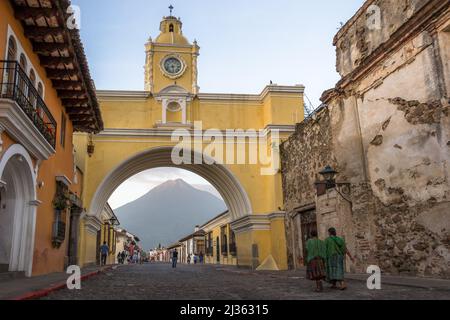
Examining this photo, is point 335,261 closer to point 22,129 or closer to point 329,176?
point 329,176

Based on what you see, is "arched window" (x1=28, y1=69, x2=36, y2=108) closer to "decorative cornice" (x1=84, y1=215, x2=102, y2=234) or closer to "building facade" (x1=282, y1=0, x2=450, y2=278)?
"building facade" (x1=282, y1=0, x2=450, y2=278)

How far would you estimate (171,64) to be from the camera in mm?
21656

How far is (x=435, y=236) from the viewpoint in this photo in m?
8.91

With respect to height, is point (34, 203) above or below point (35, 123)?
below

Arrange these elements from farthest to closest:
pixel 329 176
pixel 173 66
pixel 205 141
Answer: pixel 173 66 → pixel 205 141 → pixel 329 176

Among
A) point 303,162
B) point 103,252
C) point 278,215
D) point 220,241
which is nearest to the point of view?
point 303,162

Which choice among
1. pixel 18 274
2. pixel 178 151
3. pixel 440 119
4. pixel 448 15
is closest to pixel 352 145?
Result: pixel 440 119

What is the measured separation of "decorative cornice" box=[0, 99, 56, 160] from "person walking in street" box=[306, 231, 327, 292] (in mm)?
5609

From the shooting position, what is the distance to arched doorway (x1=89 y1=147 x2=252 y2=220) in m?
19.6

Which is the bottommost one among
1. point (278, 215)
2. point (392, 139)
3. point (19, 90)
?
point (278, 215)

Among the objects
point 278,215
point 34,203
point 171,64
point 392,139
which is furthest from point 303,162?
point 34,203

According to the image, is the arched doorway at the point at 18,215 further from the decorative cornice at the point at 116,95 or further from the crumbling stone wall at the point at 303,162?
the decorative cornice at the point at 116,95

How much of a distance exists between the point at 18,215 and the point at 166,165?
13.2 metres

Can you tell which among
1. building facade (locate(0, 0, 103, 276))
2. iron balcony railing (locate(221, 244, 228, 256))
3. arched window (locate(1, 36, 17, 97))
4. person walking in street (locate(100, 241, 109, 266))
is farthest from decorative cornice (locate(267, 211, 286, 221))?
iron balcony railing (locate(221, 244, 228, 256))
